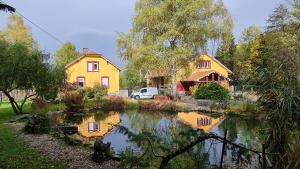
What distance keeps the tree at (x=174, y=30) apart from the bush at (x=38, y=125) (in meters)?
21.6

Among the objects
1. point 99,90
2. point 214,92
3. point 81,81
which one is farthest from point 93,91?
point 214,92

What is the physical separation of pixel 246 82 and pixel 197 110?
24534 millimetres

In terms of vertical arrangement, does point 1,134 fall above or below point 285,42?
below

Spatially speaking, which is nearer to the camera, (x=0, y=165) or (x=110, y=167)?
(x=0, y=165)

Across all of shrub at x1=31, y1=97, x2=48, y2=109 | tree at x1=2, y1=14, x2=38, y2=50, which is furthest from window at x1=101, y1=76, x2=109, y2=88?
shrub at x1=31, y1=97, x2=48, y2=109

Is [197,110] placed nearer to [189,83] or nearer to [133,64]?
[133,64]

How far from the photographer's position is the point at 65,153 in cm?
1027

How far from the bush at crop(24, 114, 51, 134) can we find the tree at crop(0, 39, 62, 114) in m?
6.60

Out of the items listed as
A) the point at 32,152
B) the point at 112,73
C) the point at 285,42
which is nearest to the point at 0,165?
the point at 32,152

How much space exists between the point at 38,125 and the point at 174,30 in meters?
23.4

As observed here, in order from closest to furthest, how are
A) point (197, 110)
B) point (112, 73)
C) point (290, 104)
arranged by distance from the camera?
point (290, 104) → point (197, 110) → point (112, 73)

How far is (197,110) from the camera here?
102 ft

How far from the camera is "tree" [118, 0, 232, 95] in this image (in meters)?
36.2

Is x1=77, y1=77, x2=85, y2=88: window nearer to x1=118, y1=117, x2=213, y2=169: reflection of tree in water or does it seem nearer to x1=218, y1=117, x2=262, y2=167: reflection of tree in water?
x1=218, y1=117, x2=262, y2=167: reflection of tree in water
